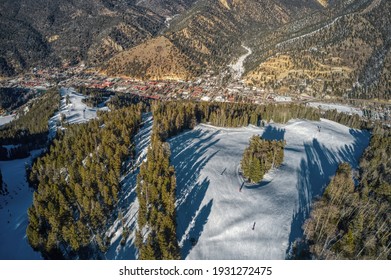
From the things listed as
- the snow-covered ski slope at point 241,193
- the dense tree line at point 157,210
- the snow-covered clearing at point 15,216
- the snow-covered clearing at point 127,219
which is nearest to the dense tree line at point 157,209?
the dense tree line at point 157,210

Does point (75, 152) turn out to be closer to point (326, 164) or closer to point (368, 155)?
point (326, 164)

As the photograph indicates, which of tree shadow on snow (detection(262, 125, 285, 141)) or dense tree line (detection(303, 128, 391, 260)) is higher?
tree shadow on snow (detection(262, 125, 285, 141))

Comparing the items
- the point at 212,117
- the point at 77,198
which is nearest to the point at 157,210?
the point at 77,198

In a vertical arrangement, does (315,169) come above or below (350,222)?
above

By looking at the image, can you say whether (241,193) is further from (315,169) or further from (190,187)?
(315,169)

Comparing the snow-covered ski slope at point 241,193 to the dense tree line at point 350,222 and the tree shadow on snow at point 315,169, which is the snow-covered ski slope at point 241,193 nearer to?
the tree shadow on snow at point 315,169

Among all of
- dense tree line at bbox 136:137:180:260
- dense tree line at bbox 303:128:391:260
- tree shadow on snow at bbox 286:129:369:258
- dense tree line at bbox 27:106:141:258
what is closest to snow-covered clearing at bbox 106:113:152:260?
dense tree line at bbox 27:106:141:258

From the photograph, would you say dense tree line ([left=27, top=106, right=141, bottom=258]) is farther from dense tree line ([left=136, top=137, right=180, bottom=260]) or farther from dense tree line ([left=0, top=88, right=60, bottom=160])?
dense tree line ([left=0, top=88, right=60, bottom=160])

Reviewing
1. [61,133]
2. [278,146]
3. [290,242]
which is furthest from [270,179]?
[61,133]
